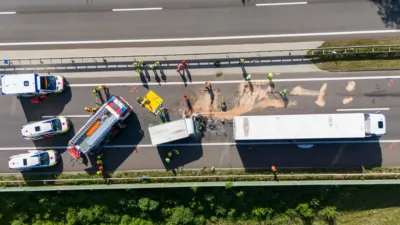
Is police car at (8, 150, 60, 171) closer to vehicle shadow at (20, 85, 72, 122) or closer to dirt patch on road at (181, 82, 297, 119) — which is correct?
vehicle shadow at (20, 85, 72, 122)

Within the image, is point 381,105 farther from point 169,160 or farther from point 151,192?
point 151,192

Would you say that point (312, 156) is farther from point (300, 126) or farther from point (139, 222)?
point (139, 222)

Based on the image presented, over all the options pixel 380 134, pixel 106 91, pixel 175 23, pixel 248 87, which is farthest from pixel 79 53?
pixel 380 134

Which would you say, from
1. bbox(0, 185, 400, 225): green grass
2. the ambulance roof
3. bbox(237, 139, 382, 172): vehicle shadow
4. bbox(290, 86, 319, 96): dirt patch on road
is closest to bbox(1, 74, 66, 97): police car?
the ambulance roof

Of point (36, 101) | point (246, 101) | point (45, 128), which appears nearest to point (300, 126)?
point (246, 101)

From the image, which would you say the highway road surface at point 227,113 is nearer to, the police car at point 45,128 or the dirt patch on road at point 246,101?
the dirt patch on road at point 246,101
